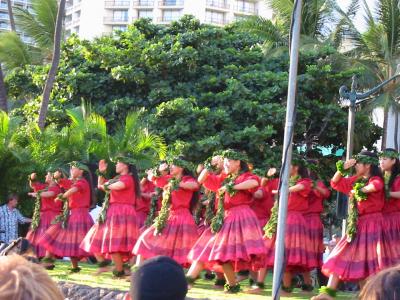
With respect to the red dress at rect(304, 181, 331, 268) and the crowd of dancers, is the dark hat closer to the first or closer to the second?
the crowd of dancers

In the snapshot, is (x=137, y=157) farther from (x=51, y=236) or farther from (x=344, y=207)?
(x=344, y=207)

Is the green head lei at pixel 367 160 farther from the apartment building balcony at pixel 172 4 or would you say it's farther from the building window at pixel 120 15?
the building window at pixel 120 15

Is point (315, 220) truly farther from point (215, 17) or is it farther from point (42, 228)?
point (215, 17)

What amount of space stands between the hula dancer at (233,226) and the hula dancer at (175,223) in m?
0.53

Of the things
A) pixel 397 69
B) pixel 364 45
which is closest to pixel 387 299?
pixel 397 69

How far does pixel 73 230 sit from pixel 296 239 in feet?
10.2

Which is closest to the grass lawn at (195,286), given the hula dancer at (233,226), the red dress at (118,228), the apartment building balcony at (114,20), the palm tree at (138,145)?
the hula dancer at (233,226)

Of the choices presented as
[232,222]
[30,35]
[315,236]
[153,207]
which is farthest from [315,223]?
[30,35]

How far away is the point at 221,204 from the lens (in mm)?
7738

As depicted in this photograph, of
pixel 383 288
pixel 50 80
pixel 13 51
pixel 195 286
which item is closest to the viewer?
pixel 383 288

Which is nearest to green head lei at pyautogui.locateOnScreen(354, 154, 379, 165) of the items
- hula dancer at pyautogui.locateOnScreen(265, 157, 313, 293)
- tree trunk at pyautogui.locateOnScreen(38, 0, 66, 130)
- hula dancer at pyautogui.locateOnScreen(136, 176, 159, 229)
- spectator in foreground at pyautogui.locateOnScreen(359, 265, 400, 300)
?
hula dancer at pyautogui.locateOnScreen(265, 157, 313, 293)

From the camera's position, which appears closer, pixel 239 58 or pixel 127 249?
pixel 127 249

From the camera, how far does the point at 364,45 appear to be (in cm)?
1961

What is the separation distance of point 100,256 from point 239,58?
28.1 ft
